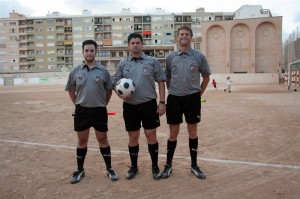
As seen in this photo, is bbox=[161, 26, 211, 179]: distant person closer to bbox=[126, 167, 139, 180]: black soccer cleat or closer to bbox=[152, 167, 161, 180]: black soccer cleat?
bbox=[152, 167, 161, 180]: black soccer cleat

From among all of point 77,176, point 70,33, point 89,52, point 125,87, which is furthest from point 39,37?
point 125,87

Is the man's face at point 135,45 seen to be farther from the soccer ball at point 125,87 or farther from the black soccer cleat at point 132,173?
the black soccer cleat at point 132,173

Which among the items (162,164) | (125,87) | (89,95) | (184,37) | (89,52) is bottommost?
(162,164)

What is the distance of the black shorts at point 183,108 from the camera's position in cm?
474

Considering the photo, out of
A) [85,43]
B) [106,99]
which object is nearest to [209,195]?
[106,99]

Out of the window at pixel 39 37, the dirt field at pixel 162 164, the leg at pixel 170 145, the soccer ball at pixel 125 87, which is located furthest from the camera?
the window at pixel 39 37

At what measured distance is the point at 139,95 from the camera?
4.59 m

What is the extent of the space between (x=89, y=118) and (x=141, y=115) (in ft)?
2.55

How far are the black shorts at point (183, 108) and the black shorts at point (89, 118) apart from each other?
1.02 metres

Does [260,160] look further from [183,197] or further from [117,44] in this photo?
[117,44]

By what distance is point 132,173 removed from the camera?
15.9ft

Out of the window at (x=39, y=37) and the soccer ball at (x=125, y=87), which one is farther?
the window at (x=39, y=37)

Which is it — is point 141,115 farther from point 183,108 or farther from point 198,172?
point 198,172

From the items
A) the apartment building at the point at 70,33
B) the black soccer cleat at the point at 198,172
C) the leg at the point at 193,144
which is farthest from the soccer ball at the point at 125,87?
the apartment building at the point at 70,33
